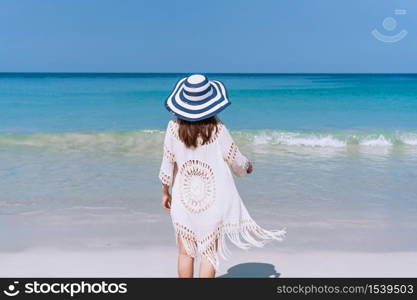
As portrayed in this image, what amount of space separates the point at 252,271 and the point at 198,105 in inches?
66.4

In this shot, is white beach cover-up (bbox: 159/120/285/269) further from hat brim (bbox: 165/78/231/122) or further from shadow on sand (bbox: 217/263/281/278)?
shadow on sand (bbox: 217/263/281/278)

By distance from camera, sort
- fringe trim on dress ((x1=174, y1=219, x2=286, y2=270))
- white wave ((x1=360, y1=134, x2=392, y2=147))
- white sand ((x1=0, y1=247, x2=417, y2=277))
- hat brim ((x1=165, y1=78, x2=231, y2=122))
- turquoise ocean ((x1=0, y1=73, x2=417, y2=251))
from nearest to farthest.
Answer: hat brim ((x1=165, y1=78, x2=231, y2=122)) → fringe trim on dress ((x1=174, y1=219, x2=286, y2=270)) → white sand ((x1=0, y1=247, x2=417, y2=277)) → turquoise ocean ((x1=0, y1=73, x2=417, y2=251)) → white wave ((x1=360, y1=134, x2=392, y2=147))

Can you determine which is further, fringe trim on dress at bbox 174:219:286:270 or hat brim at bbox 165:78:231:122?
fringe trim on dress at bbox 174:219:286:270

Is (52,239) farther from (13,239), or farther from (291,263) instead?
(291,263)

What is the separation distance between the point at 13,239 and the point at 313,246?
2.55 m

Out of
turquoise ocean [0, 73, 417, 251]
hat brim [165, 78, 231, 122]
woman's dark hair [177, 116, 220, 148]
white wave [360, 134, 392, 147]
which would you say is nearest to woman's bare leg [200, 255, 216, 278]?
woman's dark hair [177, 116, 220, 148]

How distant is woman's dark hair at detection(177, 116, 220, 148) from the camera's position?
2977 millimetres

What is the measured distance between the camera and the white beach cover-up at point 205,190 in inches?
119

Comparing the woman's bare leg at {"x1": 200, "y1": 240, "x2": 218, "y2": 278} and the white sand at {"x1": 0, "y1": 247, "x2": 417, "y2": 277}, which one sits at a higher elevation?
the white sand at {"x1": 0, "y1": 247, "x2": 417, "y2": 277}

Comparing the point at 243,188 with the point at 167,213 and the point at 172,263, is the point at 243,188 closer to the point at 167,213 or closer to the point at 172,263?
the point at 167,213

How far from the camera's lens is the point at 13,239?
4805 millimetres

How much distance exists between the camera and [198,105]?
297 centimetres

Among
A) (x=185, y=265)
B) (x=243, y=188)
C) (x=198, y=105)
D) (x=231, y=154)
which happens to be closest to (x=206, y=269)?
(x=185, y=265)

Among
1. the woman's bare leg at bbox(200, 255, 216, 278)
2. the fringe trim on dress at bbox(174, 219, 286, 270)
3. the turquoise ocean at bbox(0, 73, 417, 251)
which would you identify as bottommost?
the woman's bare leg at bbox(200, 255, 216, 278)
